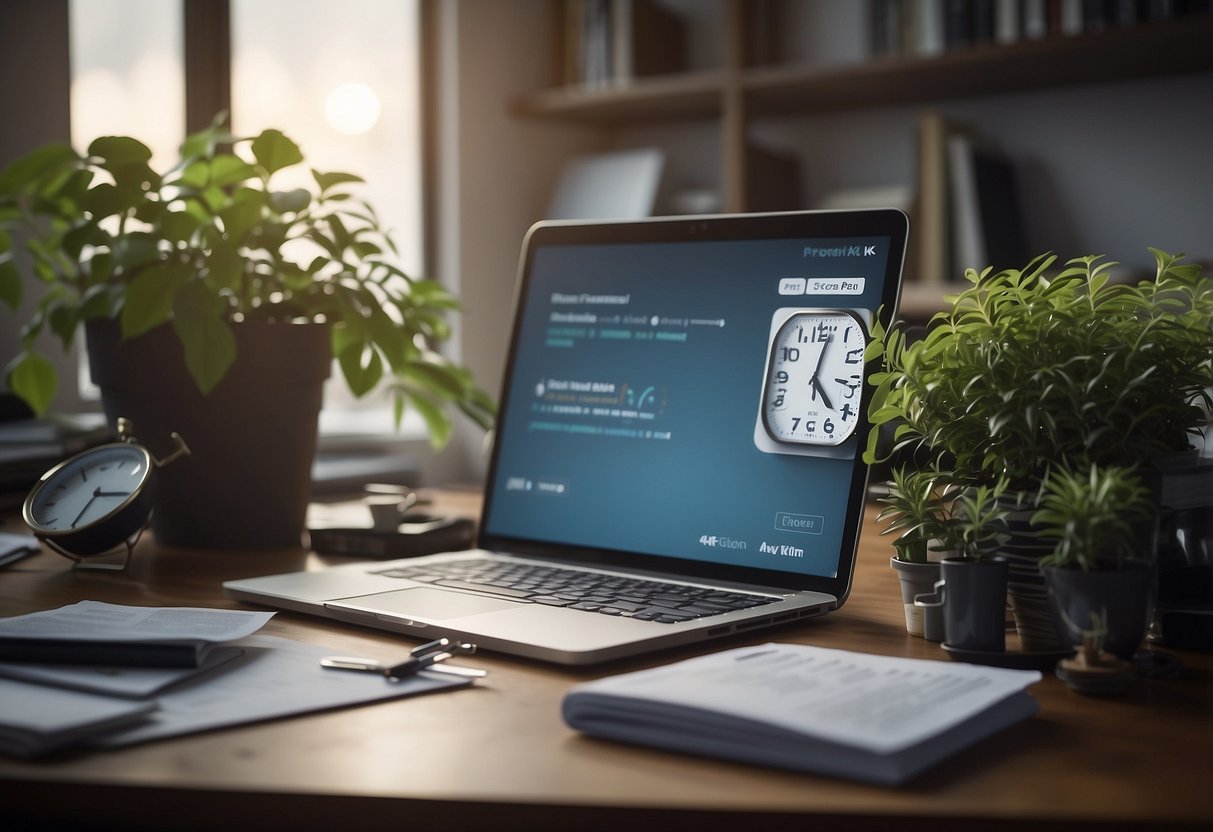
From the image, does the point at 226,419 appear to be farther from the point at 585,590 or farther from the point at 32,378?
the point at 585,590

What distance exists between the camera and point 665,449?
982 mm

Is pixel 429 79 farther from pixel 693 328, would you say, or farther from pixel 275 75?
pixel 693 328

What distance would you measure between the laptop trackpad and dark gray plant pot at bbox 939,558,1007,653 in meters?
0.31

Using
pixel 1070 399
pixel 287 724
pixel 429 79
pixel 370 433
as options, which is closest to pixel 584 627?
pixel 287 724

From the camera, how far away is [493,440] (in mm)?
1123

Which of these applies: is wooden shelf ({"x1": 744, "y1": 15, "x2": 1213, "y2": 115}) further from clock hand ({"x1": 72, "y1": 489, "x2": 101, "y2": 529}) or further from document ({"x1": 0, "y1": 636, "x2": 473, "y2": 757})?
document ({"x1": 0, "y1": 636, "x2": 473, "y2": 757})

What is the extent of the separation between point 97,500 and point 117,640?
1.46ft

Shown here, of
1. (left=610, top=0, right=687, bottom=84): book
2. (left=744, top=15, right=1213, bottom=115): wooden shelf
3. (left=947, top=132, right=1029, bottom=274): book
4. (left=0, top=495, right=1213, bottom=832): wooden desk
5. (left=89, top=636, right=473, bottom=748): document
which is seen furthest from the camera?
(left=610, top=0, right=687, bottom=84): book

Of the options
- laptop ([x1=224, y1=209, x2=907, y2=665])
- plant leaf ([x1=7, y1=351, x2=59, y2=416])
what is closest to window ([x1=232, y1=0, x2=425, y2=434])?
plant leaf ([x1=7, y1=351, x2=59, y2=416])

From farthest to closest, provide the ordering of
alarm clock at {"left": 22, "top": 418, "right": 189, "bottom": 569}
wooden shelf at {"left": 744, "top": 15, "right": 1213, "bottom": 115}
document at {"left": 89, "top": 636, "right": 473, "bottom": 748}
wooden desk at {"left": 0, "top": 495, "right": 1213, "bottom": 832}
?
wooden shelf at {"left": 744, "top": 15, "right": 1213, "bottom": 115} < alarm clock at {"left": 22, "top": 418, "right": 189, "bottom": 569} < document at {"left": 89, "top": 636, "right": 473, "bottom": 748} < wooden desk at {"left": 0, "top": 495, "right": 1213, "bottom": 832}

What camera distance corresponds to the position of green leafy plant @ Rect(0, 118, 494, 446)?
3.43ft

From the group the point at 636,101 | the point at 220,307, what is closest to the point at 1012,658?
the point at 220,307

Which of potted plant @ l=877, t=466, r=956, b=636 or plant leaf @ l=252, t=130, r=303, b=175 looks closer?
potted plant @ l=877, t=466, r=956, b=636

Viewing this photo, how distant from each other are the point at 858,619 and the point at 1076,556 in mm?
231
